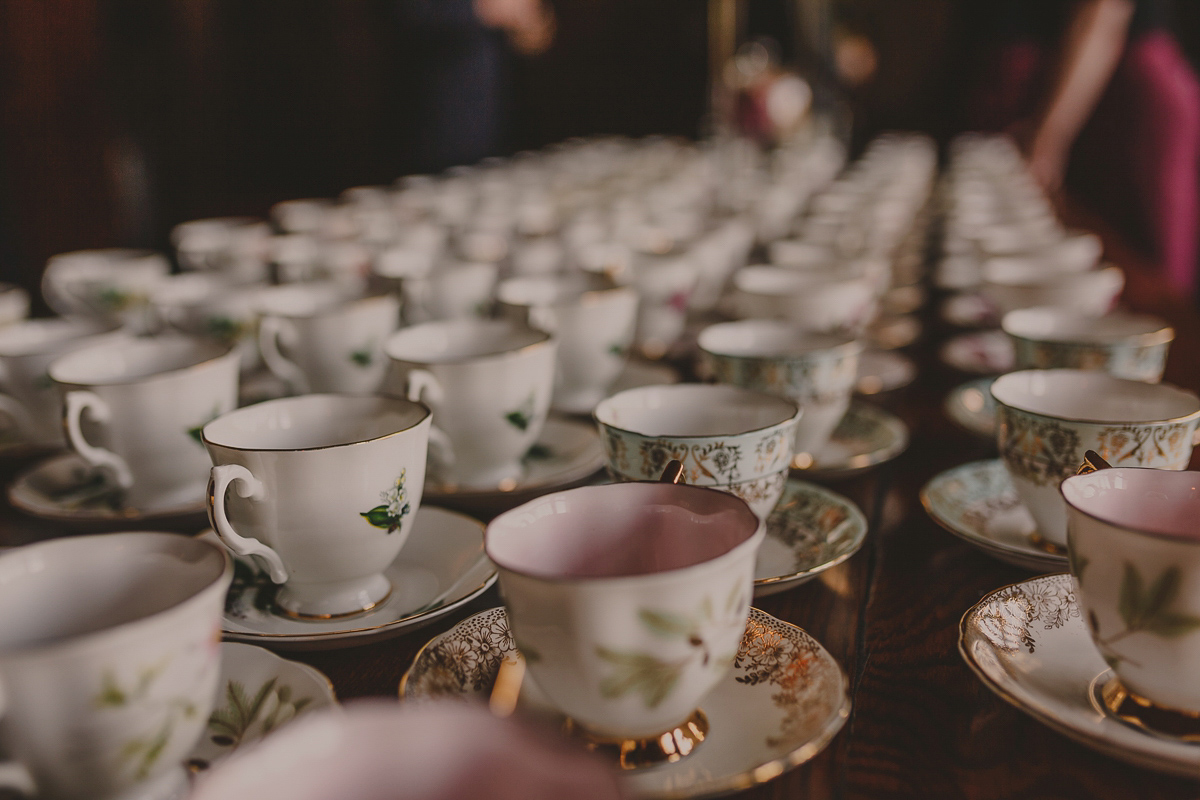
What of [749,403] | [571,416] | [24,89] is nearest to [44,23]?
[24,89]

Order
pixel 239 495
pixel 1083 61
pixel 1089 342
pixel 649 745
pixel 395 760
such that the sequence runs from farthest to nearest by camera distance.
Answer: pixel 1083 61 → pixel 1089 342 → pixel 239 495 → pixel 649 745 → pixel 395 760

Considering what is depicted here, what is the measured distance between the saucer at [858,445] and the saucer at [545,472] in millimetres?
158

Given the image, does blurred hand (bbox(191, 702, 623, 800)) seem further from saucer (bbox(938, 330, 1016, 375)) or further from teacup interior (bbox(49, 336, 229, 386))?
saucer (bbox(938, 330, 1016, 375))

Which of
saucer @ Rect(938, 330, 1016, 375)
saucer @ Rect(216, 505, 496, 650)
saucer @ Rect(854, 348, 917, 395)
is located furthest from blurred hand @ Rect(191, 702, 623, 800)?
saucer @ Rect(938, 330, 1016, 375)

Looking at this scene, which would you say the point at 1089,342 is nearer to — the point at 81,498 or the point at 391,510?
the point at 391,510

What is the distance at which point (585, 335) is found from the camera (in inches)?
33.0

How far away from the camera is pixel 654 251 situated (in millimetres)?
1108

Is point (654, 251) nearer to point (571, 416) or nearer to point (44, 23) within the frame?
point (571, 416)

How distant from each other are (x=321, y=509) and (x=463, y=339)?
1.09 feet

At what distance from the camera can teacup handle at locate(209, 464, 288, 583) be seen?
0.45 m

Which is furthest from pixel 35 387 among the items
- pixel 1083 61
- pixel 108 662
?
pixel 1083 61

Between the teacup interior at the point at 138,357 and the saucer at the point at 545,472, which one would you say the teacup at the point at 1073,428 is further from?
the teacup interior at the point at 138,357

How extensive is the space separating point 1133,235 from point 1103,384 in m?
2.07

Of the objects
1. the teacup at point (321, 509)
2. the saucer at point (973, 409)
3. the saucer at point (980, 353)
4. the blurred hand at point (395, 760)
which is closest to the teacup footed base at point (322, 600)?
the teacup at point (321, 509)
